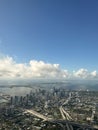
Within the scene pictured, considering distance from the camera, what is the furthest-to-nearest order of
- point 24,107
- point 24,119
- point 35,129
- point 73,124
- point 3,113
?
point 24,107, point 3,113, point 24,119, point 73,124, point 35,129

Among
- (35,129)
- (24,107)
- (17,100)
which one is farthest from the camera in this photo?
(17,100)

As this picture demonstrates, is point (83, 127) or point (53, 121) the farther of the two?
point (53, 121)

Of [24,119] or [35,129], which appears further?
[24,119]

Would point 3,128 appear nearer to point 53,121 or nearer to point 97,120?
point 53,121

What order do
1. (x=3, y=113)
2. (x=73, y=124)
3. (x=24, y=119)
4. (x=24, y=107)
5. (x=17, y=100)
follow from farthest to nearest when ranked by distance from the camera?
(x=17, y=100), (x=24, y=107), (x=3, y=113), (x=24, y=119), (x=73, y=124)

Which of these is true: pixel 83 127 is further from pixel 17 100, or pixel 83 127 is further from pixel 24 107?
pixel 17 100

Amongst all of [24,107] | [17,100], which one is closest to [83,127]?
[24,107]

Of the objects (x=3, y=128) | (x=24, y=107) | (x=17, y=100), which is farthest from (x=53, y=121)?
(x=17, y=100)

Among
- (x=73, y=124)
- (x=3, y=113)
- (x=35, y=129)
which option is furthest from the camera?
(x=3, y=113)

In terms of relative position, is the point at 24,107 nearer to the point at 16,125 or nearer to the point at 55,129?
the point at 16,125
